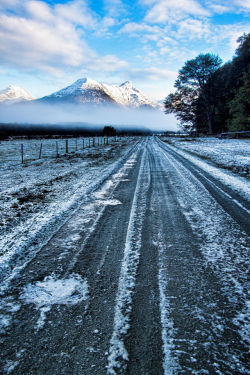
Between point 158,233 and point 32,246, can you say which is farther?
point 158,233

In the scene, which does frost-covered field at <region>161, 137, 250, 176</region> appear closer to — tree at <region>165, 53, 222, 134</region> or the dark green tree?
tree at <region>165, 53, 222, 134</region>

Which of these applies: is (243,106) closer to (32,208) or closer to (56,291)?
(32,208)

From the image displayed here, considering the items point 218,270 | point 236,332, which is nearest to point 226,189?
point 218,270

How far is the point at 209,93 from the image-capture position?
3803 cm

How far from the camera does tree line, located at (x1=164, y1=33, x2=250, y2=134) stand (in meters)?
31.1

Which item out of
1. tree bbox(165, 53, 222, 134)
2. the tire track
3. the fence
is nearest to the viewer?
the tire track

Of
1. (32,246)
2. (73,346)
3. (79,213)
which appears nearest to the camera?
(73,346)

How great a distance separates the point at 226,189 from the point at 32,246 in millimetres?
4858

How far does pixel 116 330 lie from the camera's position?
1567 mm

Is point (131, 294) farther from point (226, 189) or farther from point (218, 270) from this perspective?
point (226, 189)

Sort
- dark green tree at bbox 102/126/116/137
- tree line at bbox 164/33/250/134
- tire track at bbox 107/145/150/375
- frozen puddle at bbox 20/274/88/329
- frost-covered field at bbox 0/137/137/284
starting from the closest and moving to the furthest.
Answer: tire track at bbox 107/145/150/375 < frozen puddle at bbox 20/274/88/329 < frost-covered field at bbox 0/137/137/284 < tree line at bbox 164/33/250/134 < dark green tree at bbox 102/126/116/137

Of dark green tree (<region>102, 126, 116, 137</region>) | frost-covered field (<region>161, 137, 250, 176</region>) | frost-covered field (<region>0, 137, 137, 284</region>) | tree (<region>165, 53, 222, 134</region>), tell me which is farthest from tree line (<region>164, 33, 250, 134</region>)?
frost-covered field (<region>0, 137, 137, 284</region>)

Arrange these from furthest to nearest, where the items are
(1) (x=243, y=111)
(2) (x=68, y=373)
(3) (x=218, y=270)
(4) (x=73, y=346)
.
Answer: (1) (x=243, y=111) → (3) (x=218, y=270) → (4) (x=73, y=346) → (2) (x=68, y=373)

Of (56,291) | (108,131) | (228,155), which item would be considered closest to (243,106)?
(228,155)
